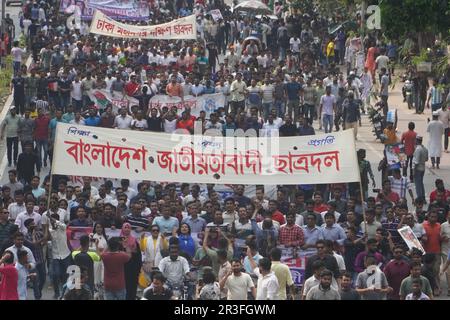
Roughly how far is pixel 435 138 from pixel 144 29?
11951mm

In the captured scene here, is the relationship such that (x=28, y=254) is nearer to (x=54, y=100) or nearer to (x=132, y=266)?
(x=132, y=266)

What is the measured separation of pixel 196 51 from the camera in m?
37.6

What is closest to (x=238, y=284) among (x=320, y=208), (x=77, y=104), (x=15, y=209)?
(x=320, y=208)

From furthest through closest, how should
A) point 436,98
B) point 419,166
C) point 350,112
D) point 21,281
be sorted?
point 436,98, point 350,112, point 419,166, point 21,281

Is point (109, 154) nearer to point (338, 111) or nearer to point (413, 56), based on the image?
point (338, 111)

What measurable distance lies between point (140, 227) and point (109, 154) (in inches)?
41.5

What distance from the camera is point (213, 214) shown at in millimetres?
21062

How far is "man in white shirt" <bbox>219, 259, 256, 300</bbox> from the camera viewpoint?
57.8 ft

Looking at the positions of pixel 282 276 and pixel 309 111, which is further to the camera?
pixel 309 111

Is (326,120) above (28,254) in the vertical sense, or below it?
above

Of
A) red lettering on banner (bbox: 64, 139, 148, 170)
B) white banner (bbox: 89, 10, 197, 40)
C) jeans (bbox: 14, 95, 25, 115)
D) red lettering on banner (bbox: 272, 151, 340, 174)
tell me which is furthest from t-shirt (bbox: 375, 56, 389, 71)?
red lettering on banner (bbox: 64, 139, 148, 170)

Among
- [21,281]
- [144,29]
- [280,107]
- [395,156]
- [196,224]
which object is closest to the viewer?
[21,281]

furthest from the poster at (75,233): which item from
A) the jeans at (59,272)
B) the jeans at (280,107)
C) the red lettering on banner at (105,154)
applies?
the jeans at (280,107)

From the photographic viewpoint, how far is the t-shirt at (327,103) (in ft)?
102
